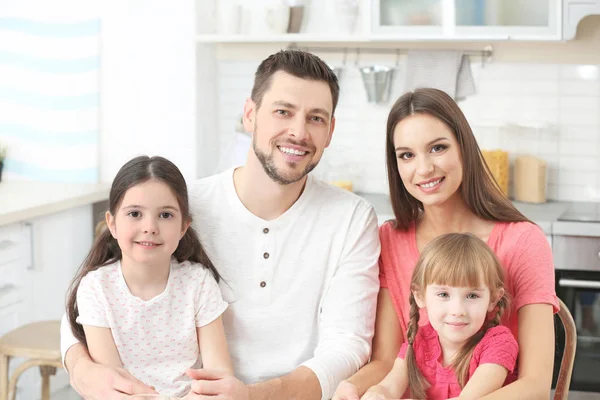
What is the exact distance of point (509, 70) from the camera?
4395 mm

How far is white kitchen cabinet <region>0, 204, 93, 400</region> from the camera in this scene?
3779 millimetres

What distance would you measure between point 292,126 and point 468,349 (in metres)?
0.68

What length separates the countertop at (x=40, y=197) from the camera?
149 inches

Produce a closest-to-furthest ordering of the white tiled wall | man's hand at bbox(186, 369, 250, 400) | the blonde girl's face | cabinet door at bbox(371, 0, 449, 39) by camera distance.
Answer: man's hand at bbox(186, 369, 250, 400) < the blonde girl's face < cabinet door at bbox(371, 0, 449, 39) < the white tiled wall

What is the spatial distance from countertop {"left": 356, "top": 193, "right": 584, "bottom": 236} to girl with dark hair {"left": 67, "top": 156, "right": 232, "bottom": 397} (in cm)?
195

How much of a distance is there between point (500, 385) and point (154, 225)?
857 millimetres

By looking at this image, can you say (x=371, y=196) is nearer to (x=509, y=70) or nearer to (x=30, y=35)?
(x=509, y=70)

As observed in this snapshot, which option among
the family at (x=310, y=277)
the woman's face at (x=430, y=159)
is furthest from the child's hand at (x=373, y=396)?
the woman's face at (x=430, y=159)

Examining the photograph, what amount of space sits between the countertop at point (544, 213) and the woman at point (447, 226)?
1.60 metres

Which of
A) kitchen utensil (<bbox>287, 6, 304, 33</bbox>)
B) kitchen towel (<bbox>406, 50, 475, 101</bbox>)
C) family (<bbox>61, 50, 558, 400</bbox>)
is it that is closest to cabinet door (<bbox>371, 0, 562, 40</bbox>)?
kitchen towel (<bbox>406, 50, 475, 101</bbox>)

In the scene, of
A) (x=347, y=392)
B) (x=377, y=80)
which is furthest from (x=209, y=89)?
(x=347, y=392)

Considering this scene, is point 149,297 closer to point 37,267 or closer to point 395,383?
point 395,383

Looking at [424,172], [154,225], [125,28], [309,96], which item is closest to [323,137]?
[309,96]

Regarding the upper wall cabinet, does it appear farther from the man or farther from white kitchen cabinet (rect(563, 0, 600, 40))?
the man
